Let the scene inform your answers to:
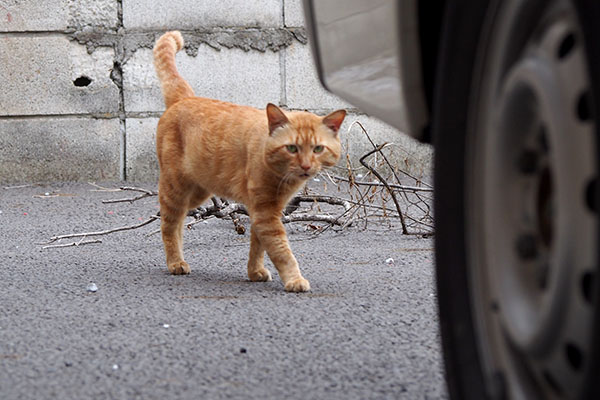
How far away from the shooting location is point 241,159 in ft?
12.1

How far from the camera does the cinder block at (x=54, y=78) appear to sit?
22.1 ft

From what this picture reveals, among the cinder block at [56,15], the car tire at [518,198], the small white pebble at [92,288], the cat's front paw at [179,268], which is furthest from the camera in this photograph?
the cinder block at [56,15]

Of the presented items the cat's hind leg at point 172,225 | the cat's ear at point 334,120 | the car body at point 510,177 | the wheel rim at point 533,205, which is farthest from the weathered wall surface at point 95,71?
the wheel rim at point 533,205

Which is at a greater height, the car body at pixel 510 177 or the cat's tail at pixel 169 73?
the cat's tail at pixel 169 73

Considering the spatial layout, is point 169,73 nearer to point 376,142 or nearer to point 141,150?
point 141,150

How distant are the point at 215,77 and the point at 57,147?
1.41 m

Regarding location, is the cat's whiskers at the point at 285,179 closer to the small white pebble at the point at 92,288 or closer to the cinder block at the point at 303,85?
the small white pebble at the point at 92,288

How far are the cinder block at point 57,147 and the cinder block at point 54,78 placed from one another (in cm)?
10

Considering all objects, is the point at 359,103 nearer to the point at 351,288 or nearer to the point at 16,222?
the point at 351,288

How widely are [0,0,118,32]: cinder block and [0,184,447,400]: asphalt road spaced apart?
264 centimetres

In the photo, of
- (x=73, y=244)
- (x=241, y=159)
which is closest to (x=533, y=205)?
(x=241, y=159)

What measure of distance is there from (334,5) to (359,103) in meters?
0.24

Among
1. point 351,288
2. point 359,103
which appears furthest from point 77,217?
point 359,103

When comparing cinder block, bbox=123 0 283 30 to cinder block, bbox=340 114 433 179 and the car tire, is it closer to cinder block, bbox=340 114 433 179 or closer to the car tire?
cinder block, bbox=340 114 433 179
